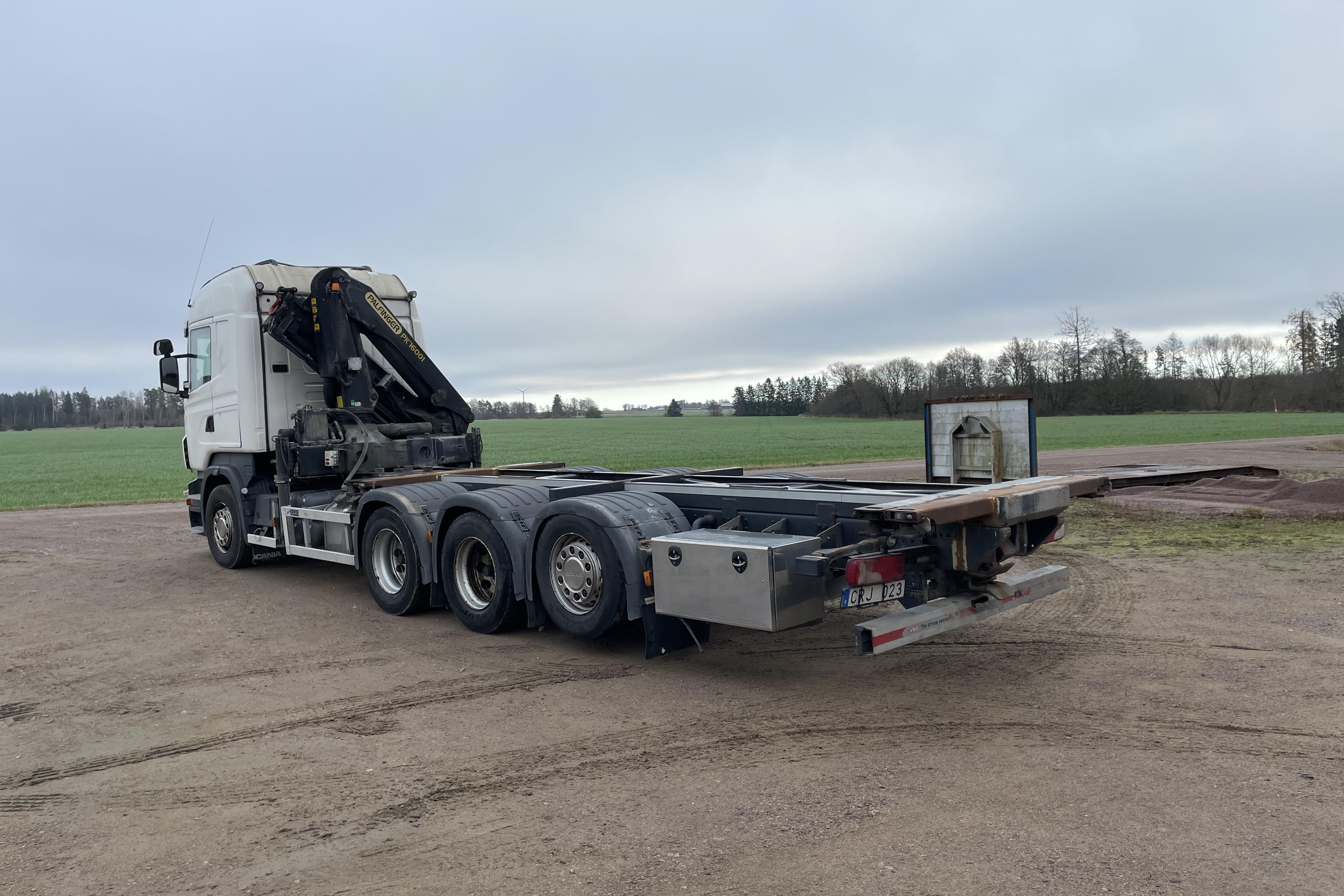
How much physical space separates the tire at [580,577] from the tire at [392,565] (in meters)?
1.67

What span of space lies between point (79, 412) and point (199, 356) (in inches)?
7392

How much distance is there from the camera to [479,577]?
7777 millimetres

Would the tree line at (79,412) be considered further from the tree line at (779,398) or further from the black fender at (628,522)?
the black fender at (628,522)

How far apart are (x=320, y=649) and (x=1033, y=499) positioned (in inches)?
214

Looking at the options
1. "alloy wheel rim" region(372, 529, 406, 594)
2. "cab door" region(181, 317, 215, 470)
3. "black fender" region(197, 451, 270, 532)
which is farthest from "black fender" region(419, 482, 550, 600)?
"cab door" region(181, 317, 215, 470)

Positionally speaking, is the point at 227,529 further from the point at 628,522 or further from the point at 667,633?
the point at 667,633

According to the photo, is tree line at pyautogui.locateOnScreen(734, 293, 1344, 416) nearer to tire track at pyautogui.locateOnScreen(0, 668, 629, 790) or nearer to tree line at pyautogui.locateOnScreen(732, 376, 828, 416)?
tree line at pyautogui.locateOnScreen(732, 376, 828, 416)

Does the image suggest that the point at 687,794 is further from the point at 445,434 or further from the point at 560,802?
the point at 445,434

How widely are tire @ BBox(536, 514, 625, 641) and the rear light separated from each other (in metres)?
1.69

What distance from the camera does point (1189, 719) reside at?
507 cm

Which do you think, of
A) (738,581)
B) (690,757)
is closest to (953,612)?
(738,581)

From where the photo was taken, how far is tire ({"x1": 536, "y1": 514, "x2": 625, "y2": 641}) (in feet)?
20.7

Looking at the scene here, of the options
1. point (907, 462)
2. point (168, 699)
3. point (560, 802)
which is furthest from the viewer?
point (907, 462)

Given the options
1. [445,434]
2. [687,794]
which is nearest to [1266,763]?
[687,794]
